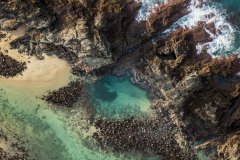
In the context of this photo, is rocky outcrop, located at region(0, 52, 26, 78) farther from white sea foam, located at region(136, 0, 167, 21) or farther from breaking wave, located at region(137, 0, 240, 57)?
breaking wave, located at region(137, 0, 240, 57)

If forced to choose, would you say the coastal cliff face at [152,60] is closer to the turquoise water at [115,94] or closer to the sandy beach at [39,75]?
the sandy beach at [39,75]

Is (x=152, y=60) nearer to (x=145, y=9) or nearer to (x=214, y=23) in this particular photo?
(x=145, y=9)

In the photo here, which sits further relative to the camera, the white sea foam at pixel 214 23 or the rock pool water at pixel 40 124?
the white sea foam at pixel 214 23

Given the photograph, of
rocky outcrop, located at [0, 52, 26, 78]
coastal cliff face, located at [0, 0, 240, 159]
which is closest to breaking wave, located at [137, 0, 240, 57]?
coastal cliff face, located at [0, 0, 240, 159]

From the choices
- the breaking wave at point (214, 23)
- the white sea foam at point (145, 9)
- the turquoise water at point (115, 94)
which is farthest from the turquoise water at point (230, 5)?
the turquoise water at point (115, 94)

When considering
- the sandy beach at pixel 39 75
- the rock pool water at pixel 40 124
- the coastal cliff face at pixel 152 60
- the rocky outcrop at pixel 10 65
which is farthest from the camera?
the sandy beach at pixel 39 75
